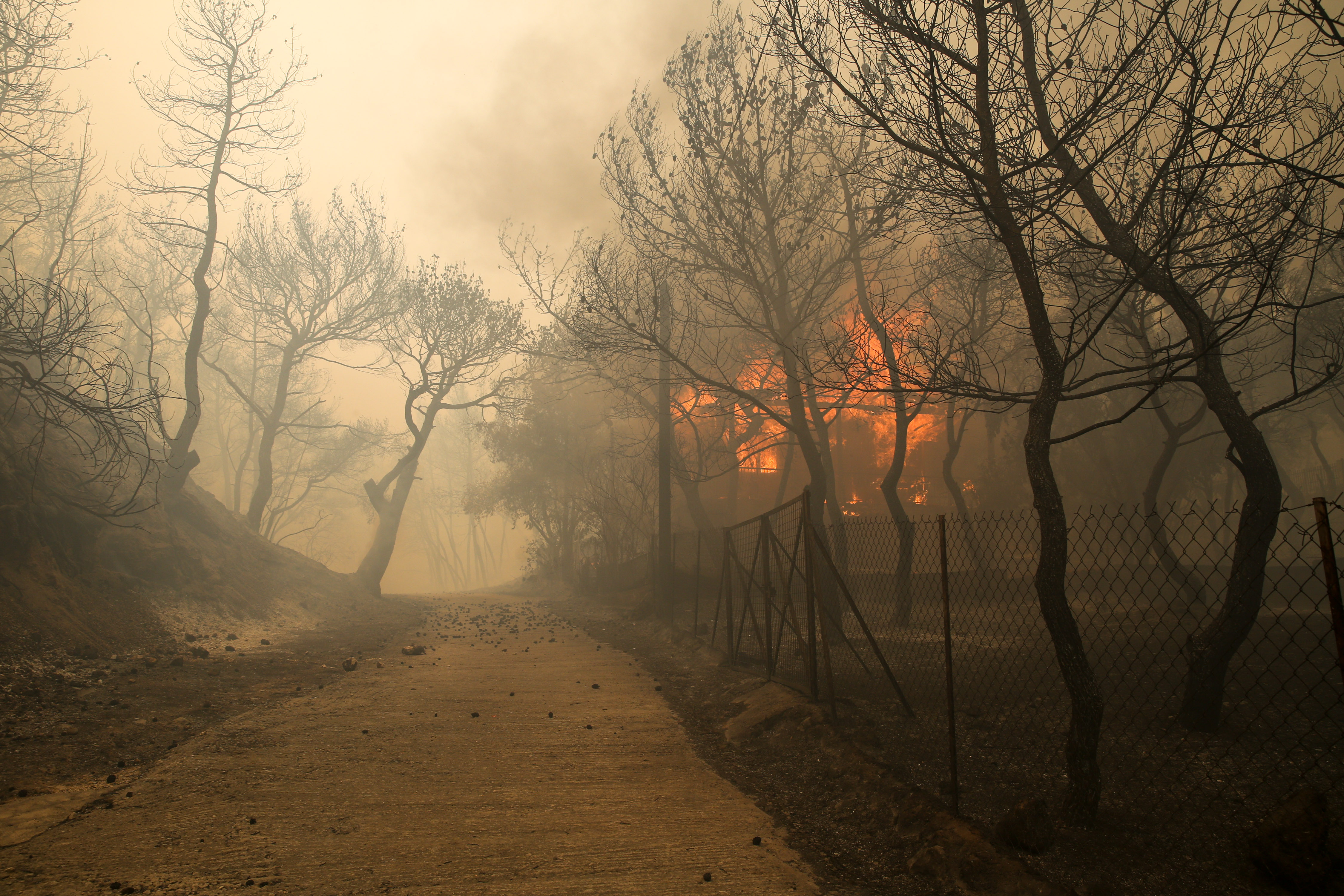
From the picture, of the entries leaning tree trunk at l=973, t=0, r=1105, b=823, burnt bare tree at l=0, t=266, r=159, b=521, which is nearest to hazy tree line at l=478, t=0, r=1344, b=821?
leaning tree trunk at l=973, t=0, r=1105, b=823

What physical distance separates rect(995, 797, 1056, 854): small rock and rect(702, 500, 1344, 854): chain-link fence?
0.37m

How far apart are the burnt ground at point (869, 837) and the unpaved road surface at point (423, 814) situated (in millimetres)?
234

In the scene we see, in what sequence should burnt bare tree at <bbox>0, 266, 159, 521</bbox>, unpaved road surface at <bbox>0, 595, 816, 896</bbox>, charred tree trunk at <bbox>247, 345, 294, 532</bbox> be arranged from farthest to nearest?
1. charred tree trunk at <bbox>247, 345, 294, 532</bbox>
2. burnt bare tree at <bbox>0, 266, 159, 521</bbox>
3. unpaved road surface at <bbox>0, 595, 816, 896</bbox>

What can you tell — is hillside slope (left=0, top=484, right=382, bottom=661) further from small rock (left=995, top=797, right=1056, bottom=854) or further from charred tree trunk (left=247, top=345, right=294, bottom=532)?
small rock (left=995, top=797, right=1056, bottom=854)

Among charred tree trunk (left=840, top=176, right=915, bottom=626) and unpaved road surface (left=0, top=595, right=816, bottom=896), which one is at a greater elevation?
charred tree trunk (left=840, top=176, right=915, bottom=626)

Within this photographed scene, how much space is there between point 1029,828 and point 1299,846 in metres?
1.02

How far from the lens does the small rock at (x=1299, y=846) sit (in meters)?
2.74

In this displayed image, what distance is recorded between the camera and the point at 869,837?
146 inches

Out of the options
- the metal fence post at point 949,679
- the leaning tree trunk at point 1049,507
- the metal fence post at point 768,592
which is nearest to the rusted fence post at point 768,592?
the metal fence post at point 768,592

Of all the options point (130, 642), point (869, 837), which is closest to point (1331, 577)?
point (869, 837)

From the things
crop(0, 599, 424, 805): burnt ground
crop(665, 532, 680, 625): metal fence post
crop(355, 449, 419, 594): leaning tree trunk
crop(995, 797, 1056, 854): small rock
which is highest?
crop(355, 449, 419, 594): leaning tree trunk

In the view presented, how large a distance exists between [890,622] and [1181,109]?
888cm

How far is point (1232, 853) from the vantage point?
3.11 meters

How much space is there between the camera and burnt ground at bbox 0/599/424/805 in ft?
14.3
